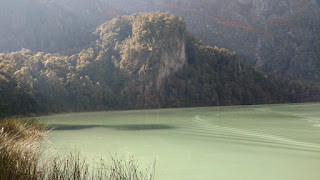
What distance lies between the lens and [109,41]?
63.1 m

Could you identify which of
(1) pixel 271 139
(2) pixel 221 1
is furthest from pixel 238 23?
(1) pixel 271 139

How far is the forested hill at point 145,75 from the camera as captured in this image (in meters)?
43.2

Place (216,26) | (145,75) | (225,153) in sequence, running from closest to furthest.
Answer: (225,153)
(145,75)
(216,26)

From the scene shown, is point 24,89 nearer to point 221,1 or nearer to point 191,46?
point 191,46

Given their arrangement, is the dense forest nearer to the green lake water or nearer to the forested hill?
the forested hill

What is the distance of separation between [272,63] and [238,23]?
58.1ft

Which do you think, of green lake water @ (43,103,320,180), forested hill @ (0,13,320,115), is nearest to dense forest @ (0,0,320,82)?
forested hill @ (0,13,320,115)

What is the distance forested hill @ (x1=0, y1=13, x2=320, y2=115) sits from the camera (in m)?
43.2

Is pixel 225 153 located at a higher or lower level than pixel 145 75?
lower

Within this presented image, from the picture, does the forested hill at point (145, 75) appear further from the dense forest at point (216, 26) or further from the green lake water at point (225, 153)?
the green lake water at point (225, 153)

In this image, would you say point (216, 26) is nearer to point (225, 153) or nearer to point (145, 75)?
point (145, 75)

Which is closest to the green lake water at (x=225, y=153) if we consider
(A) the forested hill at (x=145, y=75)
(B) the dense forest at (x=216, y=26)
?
(A) the forested hill at (x=145, y=75)

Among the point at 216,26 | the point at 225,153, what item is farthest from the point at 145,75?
the point at 225,153

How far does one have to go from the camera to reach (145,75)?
5341 cm
